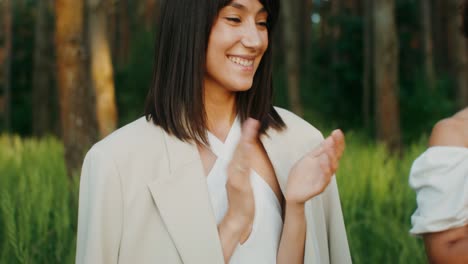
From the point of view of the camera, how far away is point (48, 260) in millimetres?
3025

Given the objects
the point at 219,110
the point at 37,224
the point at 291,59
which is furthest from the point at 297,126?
the point at 291,59

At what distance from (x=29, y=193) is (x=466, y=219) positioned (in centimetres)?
207

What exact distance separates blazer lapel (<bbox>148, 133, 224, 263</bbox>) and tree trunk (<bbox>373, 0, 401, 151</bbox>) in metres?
5.60

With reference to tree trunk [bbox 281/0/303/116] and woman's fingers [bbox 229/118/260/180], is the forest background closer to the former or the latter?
tree trunk [bbox 281/0/303/116]

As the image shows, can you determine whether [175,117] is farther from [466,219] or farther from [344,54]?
[344,54]

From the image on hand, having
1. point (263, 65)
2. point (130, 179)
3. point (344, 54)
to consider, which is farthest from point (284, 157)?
point (344, 54)

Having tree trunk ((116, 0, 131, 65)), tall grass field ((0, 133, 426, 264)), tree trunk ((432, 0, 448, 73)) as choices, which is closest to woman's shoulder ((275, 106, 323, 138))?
tall grass field ((0, 133, 426, 264))

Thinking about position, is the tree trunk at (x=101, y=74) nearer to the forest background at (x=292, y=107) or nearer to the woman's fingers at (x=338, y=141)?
the forest background at (x=292, y=107)

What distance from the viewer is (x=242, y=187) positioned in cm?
179

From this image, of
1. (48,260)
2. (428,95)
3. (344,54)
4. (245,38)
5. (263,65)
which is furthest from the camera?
(344,54)

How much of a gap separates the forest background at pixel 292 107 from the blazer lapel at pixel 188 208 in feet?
1.75

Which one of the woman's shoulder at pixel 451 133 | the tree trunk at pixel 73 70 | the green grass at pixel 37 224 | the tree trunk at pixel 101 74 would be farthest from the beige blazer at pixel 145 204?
the tree trunk at pixel 101 74

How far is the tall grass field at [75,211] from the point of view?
2.97 metres

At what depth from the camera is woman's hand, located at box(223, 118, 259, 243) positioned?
1.73m
